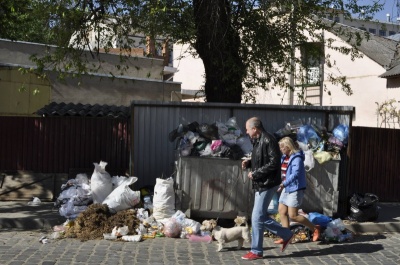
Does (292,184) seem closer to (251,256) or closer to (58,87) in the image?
(251,256)

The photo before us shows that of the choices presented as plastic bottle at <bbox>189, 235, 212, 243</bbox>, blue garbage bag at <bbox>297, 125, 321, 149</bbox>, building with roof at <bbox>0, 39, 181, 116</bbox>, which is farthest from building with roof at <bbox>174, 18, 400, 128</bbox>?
plastic bottle at <bbox>189, 235, 212, 243</bbox>

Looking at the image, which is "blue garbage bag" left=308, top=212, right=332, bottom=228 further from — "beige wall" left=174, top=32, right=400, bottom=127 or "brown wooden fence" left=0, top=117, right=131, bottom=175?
"beige wall" left=174, top=32, right=400, bottom=127

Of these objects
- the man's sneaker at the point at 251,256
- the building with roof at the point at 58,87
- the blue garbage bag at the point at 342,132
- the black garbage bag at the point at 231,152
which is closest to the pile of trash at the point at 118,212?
the black garbage bag at the point at 231,152

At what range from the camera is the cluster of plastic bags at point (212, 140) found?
992cm

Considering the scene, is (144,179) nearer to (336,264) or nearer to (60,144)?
(60,144)

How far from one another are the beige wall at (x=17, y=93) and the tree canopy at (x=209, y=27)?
216 inches

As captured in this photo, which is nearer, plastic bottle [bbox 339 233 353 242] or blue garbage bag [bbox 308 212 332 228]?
plastic bottle [bbox 339 233 353 242]

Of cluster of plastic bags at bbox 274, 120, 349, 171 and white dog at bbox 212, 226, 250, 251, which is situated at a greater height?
cluster of plastic bags at bbox 274, 120, 349, 171

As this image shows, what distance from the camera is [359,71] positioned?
24.0 metres

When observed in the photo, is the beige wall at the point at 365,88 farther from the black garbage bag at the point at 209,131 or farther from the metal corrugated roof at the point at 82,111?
the black garbage bag at the point at 209,131

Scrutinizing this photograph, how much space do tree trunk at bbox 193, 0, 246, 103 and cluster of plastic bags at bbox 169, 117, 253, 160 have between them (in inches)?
90.1

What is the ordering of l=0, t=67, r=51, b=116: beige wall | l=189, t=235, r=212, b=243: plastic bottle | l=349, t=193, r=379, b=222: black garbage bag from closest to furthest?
1. l=189, t=235, r=212, b=243: plastic bottle
2. l=349, t=193, r=379, b=222: black garbage bag
3. l=0, t=67, r=51, b=116: beige wall

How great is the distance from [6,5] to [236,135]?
266 inches

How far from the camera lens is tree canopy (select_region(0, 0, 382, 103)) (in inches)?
489
